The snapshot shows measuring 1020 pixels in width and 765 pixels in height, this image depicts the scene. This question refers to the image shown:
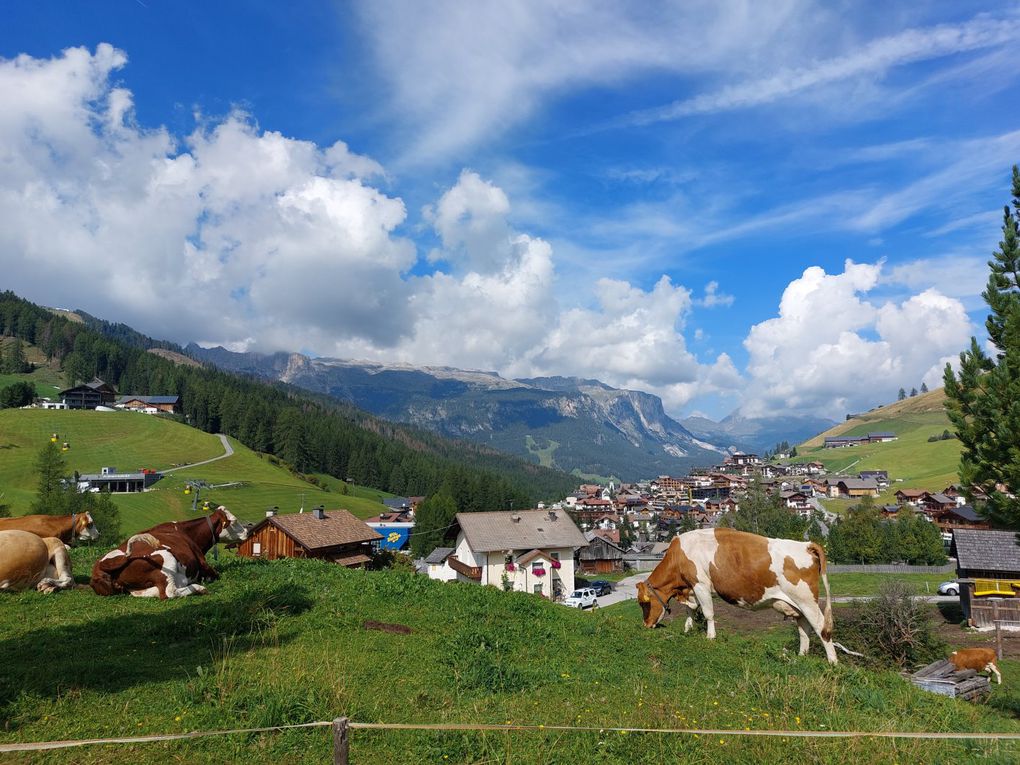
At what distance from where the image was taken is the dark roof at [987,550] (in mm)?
39906

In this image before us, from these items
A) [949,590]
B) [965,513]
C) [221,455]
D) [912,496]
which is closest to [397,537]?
[221,455]

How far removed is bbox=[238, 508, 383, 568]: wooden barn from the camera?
142 ft

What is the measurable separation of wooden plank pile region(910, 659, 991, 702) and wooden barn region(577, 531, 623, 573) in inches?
3526

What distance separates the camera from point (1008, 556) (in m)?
40.1

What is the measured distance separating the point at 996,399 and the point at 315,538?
4119 cm

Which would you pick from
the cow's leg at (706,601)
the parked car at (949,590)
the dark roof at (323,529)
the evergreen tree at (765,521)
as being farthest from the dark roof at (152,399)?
the cow's leg at (706,601)

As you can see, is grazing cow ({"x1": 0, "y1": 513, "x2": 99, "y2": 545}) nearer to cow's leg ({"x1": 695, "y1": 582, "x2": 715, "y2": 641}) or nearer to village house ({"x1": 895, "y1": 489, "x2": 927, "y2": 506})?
cow's leg ({"x1": 695, "y1": 582, "x2": 715, "y2": 641})

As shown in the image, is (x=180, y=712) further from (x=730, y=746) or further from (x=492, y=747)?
(x=730, y=746)

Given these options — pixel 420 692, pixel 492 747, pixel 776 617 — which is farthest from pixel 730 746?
pixel 776 617

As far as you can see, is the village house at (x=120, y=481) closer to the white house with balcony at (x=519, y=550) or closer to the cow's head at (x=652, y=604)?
the white house with balcony at (x=519, y=550)

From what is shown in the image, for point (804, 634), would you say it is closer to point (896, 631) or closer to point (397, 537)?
point (896, 631)

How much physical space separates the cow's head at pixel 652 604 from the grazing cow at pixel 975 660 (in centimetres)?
1366

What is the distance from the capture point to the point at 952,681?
18.5m

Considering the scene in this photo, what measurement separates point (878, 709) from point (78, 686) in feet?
39.2
